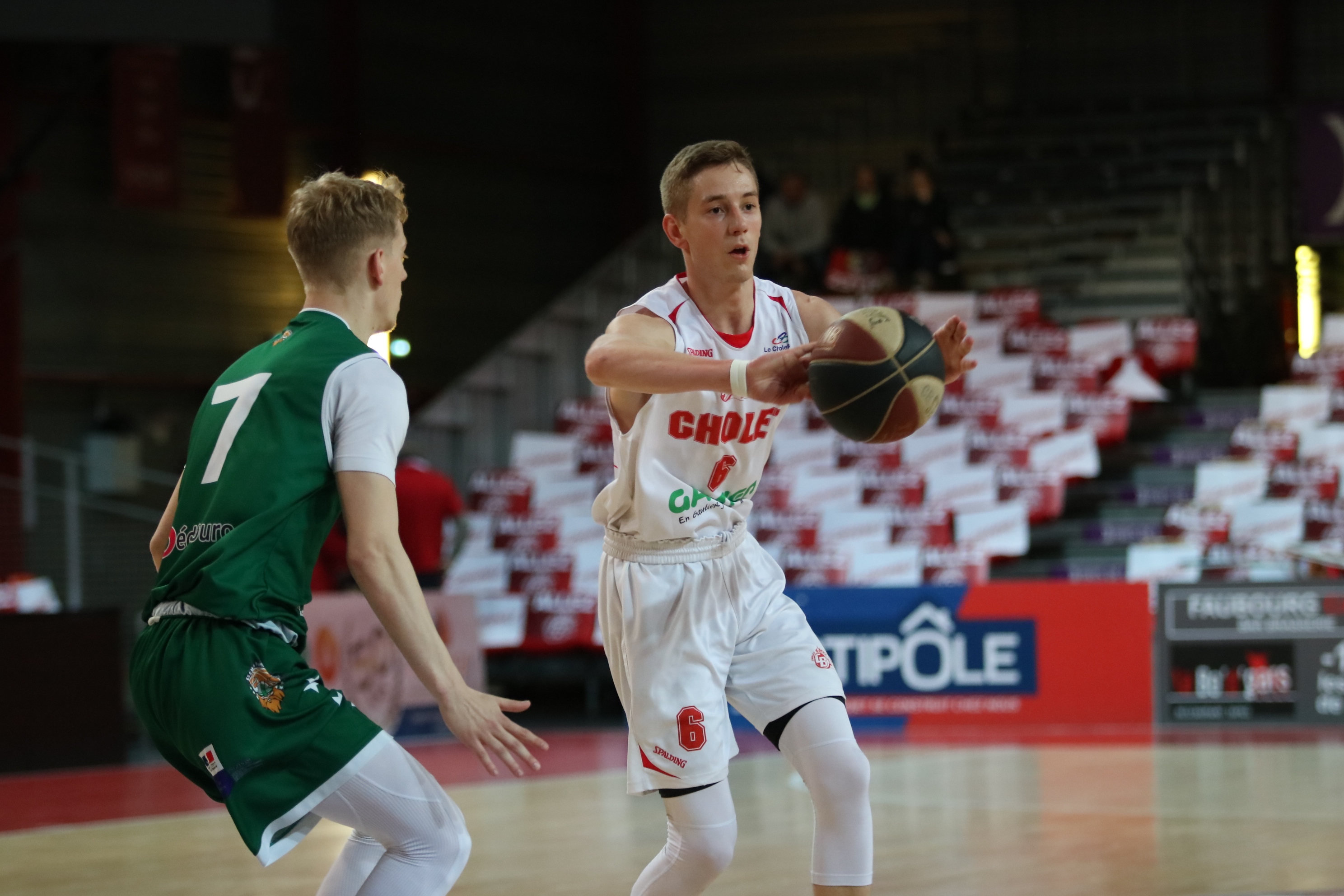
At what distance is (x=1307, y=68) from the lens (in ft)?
62.5

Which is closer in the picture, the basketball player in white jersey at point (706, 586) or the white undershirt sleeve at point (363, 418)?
the white undershirt sleeve at point (363, 418)

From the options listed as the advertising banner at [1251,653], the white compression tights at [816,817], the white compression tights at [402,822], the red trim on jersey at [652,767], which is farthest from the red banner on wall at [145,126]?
the white compression tights at [402,822]

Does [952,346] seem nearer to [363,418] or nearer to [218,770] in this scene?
[363,418]

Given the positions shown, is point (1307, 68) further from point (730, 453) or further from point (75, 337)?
point (730, 453)

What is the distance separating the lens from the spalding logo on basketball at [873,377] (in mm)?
3691

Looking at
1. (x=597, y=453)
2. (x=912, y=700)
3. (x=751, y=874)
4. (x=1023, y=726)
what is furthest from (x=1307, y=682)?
(x=597, y=453)

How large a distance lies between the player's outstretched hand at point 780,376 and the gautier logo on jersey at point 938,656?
7.26 meters

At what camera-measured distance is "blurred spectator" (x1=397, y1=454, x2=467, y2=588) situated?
453 inches

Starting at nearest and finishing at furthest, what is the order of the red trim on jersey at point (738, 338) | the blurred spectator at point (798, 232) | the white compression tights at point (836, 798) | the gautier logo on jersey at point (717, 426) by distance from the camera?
the white compression tights at point (836, 798) < the gautier logo on jersey at point (717, 426) < the red trim on jersey at point (738, 338) < the blurred spectator at point (798, 232)

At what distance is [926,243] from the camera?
15.9m

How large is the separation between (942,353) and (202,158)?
1405cm

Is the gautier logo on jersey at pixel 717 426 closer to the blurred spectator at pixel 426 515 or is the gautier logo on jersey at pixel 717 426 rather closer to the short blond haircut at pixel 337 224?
the short blond haircut at pixel 337 224

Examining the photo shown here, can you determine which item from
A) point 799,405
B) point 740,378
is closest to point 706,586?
point 740,378

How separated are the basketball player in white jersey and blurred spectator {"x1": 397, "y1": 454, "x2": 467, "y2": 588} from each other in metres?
7.20
